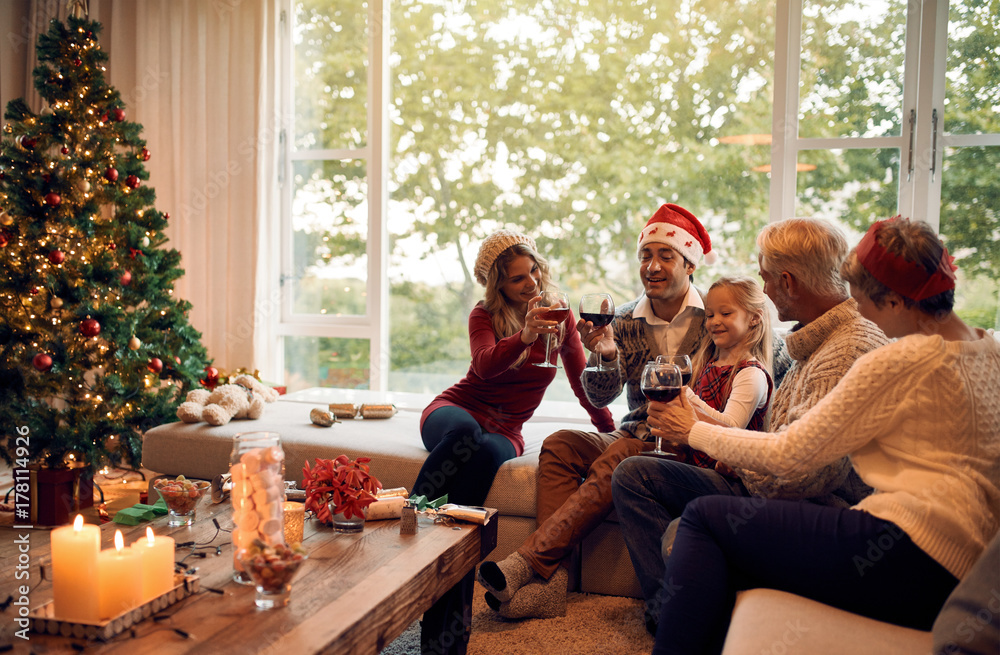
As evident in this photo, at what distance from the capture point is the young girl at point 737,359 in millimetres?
1902

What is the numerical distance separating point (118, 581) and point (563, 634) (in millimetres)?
1189

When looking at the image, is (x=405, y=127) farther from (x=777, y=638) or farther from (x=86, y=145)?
(x=777, y=638)

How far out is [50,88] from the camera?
10.0 feet

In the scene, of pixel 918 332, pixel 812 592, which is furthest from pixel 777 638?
pixel 918 332

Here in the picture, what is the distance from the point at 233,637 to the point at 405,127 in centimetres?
410

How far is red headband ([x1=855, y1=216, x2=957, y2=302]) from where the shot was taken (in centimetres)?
133

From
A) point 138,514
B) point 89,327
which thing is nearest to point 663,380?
point 138,514

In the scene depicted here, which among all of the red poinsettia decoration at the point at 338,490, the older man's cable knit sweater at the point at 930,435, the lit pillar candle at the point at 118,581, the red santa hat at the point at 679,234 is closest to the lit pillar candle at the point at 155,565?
the lit pillar candle at the point at 118,581

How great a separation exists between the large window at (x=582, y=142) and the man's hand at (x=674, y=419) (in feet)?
6.18

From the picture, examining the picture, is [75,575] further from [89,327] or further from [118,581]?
[89,327]

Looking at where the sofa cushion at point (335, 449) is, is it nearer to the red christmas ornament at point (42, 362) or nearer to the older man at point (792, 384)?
the older man at point (792, 384)

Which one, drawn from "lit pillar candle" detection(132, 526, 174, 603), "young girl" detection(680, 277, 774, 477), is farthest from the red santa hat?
"lit pillar candle" detection(132, 526, 174, 603)

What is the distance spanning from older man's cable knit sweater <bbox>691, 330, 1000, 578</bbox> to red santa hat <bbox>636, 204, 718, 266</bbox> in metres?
1.03

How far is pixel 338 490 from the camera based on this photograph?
161 centimetres
